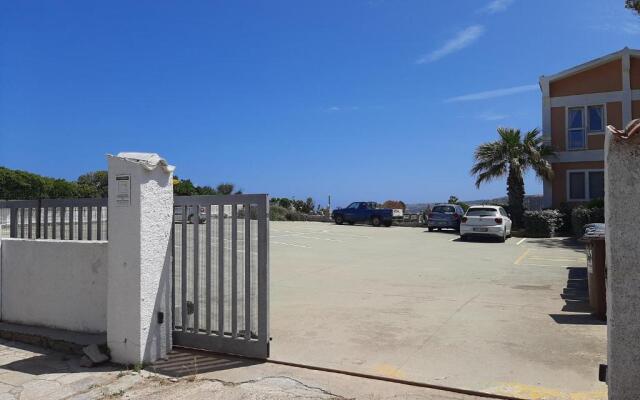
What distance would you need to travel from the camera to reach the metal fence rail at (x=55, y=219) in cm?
618

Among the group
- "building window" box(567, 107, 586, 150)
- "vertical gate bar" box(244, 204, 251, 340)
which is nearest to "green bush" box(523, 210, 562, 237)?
"building window" box(567, 107, 586, 150)

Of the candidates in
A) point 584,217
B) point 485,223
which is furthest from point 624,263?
point 584,217

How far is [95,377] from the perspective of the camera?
4.97 meters

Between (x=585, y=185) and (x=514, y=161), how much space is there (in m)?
3.77

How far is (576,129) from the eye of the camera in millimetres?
26500

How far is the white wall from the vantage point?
19.6 ft

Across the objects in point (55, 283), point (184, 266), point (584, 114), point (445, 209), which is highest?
point (584, 114)

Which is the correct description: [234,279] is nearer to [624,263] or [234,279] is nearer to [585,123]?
[624,263]

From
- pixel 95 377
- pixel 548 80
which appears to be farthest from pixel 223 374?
pixel 548 80

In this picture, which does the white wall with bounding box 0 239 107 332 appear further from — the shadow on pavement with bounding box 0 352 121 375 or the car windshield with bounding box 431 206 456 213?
the car windshield with bounding box 431 206 456 213

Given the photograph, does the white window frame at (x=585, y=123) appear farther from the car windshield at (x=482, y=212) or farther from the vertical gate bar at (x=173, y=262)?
the vertical gate bar at (x=173, y=262)

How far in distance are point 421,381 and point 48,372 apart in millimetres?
3747

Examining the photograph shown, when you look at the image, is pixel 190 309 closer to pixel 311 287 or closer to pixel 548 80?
pixel 311 287

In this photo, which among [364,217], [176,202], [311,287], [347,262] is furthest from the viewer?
[364,217]
